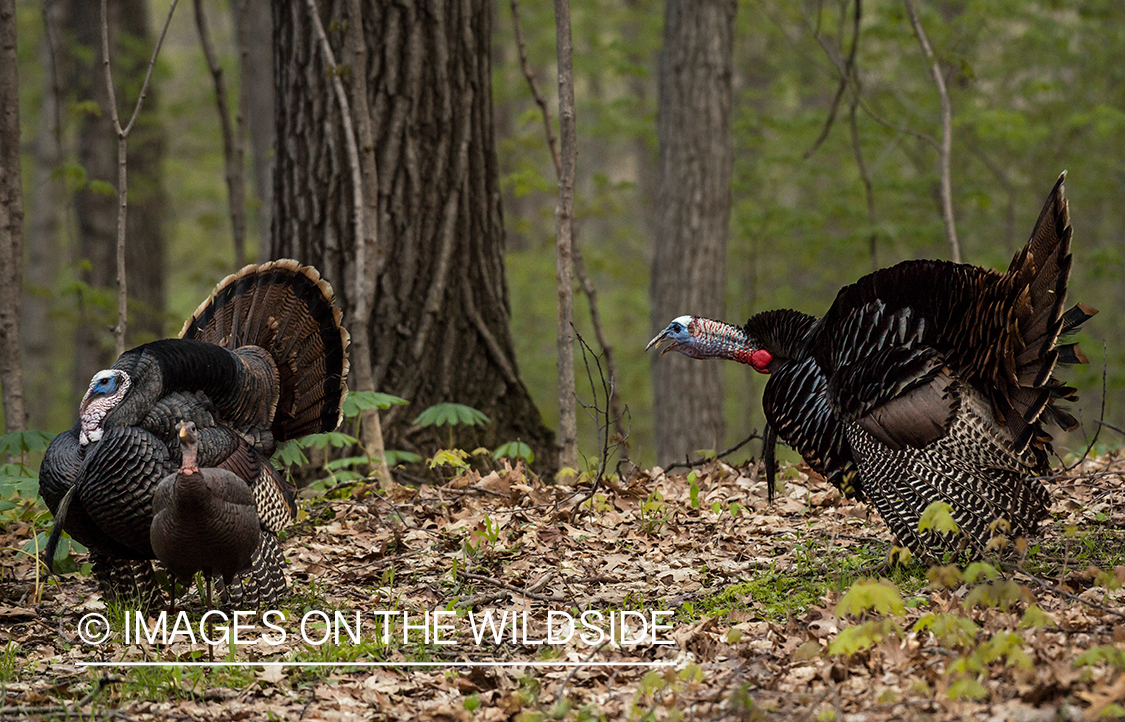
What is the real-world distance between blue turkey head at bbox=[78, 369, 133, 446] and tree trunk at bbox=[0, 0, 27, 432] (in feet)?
6.47

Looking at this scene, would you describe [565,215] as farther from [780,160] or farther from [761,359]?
[780,160]

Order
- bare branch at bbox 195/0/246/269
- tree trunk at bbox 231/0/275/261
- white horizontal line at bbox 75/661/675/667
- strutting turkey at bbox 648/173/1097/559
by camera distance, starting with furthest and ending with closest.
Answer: tree trunk at bbox 231/0/275/261 → bare branch at bbox 195/0/246/269 → strutting turkey at bbox 648/173/1097/559 → white horizontal line at bbox 75/661/675/667

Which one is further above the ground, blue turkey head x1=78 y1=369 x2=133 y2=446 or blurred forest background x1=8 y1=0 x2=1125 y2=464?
blurred forest background x1=8 y1=0 x2=1125 y2=464

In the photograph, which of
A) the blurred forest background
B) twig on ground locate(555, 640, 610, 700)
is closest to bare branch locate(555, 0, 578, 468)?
twig on ground locate(555, 640, 610, 700)

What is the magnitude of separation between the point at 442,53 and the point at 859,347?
3.79 m

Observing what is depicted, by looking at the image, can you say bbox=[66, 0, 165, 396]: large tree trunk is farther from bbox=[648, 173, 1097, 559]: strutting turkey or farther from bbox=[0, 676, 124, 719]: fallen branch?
bbox=[648, 173, 1097, 559]: strutting turkey

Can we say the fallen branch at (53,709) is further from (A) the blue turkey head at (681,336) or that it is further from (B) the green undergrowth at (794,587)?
(A) the blue turkey head at (681,336)

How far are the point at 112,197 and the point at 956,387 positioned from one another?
11273mm

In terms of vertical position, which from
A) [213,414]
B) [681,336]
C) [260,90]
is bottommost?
[213,414]

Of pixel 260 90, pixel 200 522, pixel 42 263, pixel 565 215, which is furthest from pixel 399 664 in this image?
pixel 42 263

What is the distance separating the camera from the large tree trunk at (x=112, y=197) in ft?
40.4

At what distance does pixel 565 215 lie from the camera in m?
5.63

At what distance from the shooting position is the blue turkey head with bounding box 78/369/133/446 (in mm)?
3988

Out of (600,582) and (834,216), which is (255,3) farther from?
(600,582)
